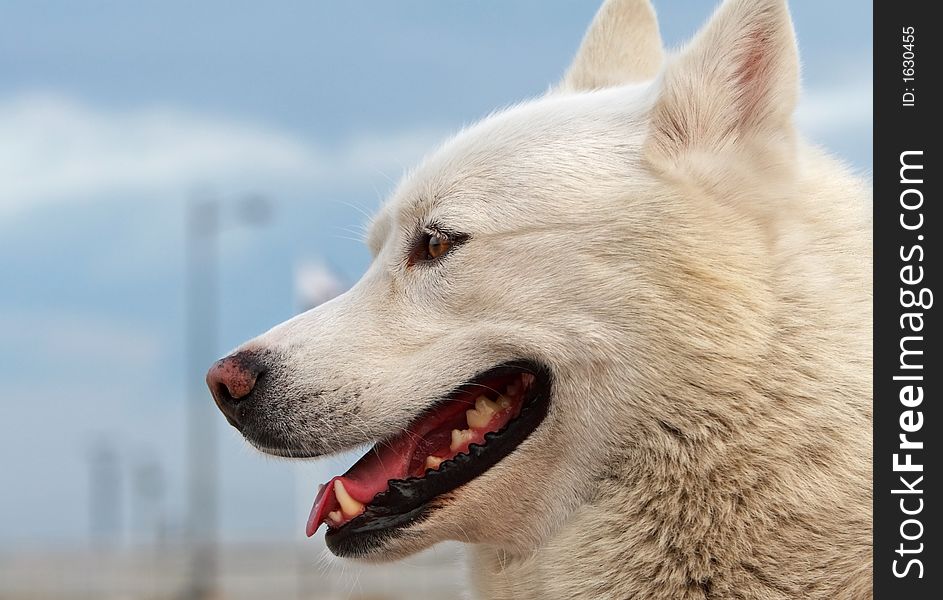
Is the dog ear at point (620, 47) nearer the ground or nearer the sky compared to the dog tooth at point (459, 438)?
nearer the sky

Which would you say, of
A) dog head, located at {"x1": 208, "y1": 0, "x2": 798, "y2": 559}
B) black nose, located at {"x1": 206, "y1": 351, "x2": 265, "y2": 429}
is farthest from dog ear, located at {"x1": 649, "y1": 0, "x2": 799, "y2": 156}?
black nose, located at {"x1": 206, "y1": 351, "x2": 265, "y2": 429}

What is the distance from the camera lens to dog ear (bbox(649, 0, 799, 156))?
3.86 meters

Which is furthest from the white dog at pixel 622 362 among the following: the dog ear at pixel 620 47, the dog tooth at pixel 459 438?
the dog ear at pixel 620 47

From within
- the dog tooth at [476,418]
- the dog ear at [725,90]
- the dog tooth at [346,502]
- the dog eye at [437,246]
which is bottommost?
the dog tooth at [346,502]

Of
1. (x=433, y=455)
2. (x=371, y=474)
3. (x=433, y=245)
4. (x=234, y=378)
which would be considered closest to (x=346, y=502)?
(x=371, y=474)

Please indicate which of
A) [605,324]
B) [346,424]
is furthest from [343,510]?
[605,324]

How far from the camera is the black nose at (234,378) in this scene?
13.1 feet

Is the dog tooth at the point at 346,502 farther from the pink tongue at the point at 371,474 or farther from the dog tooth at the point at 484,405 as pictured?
the dog tooth at the point at 484,405

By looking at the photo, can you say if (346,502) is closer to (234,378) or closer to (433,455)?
(433,455)
